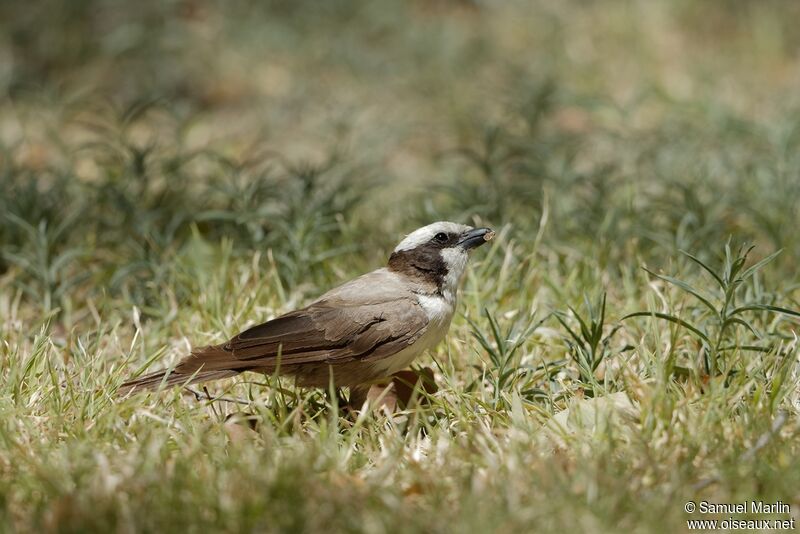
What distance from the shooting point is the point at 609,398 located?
3.23 m

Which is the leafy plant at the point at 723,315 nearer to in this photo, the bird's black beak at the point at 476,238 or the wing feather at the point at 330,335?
the bird's black beak at the point at 476,238

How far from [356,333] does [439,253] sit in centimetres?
57

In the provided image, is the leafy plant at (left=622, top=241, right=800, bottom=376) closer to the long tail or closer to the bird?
the bird

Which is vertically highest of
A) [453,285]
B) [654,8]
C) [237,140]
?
[654,8]

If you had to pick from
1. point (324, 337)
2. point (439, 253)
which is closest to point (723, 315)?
point (439, 253)

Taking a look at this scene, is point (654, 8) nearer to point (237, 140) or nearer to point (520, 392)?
point (237, 140)

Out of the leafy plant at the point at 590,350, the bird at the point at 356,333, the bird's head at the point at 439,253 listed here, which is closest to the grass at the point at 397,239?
the leafy plant at the point at 590,350

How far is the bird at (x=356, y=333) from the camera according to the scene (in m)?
3.55

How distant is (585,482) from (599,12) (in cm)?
752

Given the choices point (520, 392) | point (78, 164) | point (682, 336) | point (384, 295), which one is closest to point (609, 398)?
point (520, 392)

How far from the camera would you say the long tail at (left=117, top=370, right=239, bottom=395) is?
11.5ft

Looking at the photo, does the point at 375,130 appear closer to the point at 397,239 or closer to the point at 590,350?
the point at 397,239

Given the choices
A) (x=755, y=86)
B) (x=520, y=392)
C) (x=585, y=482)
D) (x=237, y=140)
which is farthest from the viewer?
(x=755, y=86)

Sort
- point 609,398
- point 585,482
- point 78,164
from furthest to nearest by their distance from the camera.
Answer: point 78,164 < point 609,398 < point 585,482
